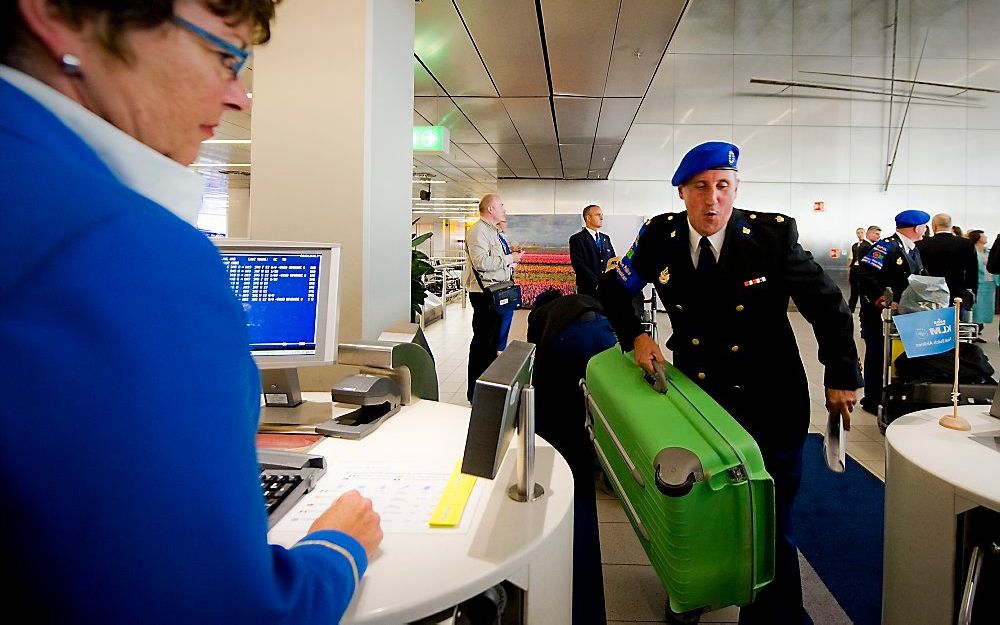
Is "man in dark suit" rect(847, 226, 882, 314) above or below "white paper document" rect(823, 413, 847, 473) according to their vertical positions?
above

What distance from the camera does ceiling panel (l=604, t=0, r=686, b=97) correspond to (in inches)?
145

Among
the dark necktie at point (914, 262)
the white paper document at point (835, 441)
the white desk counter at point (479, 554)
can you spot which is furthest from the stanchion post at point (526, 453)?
the dark necktie at point (914, 262)

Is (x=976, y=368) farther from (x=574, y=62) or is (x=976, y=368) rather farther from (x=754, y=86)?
(x=754, y=86)

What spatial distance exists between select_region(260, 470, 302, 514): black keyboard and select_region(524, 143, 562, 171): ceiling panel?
7.65m

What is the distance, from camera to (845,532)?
2615 mm

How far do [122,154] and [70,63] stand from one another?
93 millimetres

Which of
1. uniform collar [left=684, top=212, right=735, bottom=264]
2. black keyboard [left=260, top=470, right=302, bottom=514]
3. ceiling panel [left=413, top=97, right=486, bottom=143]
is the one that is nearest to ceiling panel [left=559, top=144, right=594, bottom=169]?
ceiling panel [left=413, top=97, right=486, bottom=143]

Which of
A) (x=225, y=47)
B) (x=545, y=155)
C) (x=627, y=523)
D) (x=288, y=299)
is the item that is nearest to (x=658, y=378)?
(x=288, y=299)

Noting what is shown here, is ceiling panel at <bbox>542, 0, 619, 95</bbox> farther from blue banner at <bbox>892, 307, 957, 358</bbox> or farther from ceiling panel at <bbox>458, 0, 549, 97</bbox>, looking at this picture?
blue banner at <bbox>892, 307, 957, 358</bbox>

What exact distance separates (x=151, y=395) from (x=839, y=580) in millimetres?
2643

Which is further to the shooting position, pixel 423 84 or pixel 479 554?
pixel 423 84

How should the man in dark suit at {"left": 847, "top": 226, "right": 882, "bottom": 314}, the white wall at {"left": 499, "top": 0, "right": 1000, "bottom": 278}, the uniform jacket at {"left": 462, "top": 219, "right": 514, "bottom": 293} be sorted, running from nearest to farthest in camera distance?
the uniform jacket at {"left": 462, "top": 219, "right": 514, "bottom": 293} → the man in dark suit at {"left": 847, "top": 226, "right": 882, "bottom": 314} → the white wall at {"left": 499, "top": 0, "right": 1000, "bottom": 278}

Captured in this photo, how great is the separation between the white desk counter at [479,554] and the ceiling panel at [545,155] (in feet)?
24.7

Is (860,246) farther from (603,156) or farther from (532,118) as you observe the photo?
(532,118)
